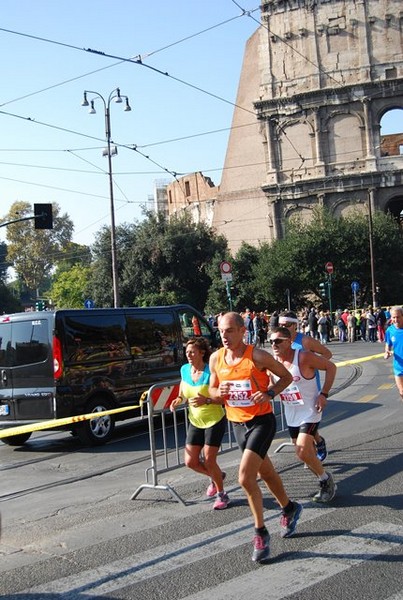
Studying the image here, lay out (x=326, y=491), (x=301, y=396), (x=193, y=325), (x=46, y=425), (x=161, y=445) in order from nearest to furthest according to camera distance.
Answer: (x=326, y=491) → (x=301, y=396) → (x=46, y=425) → (x=161, y=445) → (x=193, y=325)

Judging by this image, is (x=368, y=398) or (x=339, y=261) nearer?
(x=368, y=398)

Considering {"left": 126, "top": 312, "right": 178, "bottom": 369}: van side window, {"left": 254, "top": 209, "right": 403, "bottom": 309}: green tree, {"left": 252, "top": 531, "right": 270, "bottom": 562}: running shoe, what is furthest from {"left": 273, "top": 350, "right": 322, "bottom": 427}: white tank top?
{"left": 254, "top": 209, "right": 403, "bottom": 309}: green tree

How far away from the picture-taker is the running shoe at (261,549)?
5.01 meters

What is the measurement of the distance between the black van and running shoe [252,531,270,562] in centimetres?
585

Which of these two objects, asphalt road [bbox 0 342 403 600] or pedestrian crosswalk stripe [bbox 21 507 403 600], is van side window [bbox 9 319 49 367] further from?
pedestrian crosswalk stripe [bbox 21 507 403 600]

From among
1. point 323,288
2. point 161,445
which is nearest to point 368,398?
point 161,445

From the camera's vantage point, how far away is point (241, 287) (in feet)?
161

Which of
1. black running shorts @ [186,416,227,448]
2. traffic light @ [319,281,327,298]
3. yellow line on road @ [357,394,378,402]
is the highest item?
traffic light @ [319,281,327,298]

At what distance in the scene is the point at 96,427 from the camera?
1088cm

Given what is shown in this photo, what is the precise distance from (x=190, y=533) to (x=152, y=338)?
Result: 6.58 meters

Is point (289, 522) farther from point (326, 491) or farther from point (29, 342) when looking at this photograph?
point (29, 342)

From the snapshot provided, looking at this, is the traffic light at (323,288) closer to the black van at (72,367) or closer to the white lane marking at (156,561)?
the black van at (72,367)

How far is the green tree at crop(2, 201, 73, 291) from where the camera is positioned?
303 ft

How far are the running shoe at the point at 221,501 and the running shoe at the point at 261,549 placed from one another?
154 centimetres
